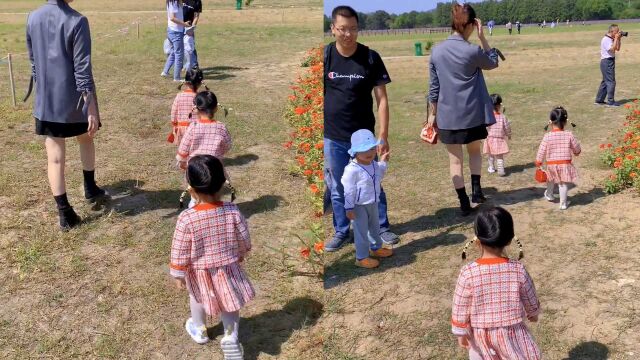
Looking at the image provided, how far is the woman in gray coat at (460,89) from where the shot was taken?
489 centimetres

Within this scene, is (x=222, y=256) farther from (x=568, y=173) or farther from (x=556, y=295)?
(x=568, y=173)

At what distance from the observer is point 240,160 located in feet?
24.7

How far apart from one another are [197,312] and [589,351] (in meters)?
2.23

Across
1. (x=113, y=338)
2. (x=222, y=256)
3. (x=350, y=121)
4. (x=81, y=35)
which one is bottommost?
(x=113, y=338)

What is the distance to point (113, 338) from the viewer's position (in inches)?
150

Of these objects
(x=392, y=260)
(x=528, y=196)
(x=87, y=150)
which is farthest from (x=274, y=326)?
(x=528, y=196)

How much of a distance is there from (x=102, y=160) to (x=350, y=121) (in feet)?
14.8

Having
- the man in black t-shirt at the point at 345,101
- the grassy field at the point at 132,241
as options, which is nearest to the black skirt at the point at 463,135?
the man in black t-shirt at the point at 345,101

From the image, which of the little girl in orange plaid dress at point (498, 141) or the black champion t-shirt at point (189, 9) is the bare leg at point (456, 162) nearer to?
the little girl in orange plaid dress at point (498, 141)

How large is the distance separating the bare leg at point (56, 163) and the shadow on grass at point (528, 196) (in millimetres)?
3823

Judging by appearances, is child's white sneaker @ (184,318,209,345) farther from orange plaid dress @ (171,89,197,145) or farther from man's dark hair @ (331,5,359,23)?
orange plaid dress @ (171,89,197,145)

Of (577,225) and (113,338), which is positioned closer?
(113,338)

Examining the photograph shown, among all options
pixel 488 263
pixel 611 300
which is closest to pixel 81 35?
pixel 488 263

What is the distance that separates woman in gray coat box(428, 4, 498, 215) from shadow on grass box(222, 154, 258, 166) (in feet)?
9.52
